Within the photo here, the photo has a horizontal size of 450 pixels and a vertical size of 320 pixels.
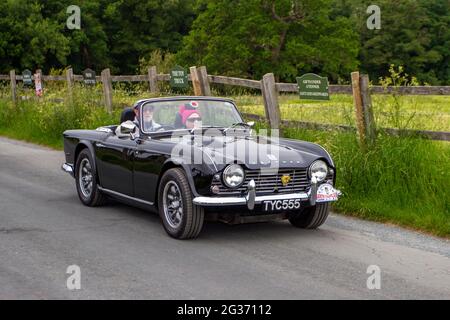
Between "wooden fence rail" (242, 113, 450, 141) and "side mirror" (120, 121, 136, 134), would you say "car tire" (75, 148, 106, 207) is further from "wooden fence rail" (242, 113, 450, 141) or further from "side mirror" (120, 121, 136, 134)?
"wooden fence rail" (242, 113, 450, 141)

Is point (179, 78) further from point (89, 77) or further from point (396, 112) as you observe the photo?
point (396, 112)

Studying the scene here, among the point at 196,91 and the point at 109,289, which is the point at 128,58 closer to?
the point at 196,91

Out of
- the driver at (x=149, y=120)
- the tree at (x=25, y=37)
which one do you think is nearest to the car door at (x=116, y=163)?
the driver at (x=149, y=120)

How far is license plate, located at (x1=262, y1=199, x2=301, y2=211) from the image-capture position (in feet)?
23.3

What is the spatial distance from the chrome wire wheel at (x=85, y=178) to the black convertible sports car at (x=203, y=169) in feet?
0.47

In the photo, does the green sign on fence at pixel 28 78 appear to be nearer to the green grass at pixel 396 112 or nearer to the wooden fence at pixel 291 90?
the wooden fence at pixel 291 90

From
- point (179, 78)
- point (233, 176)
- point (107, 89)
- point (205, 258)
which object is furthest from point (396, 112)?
point (107, 89)

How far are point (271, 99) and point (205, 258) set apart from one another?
5.65 m

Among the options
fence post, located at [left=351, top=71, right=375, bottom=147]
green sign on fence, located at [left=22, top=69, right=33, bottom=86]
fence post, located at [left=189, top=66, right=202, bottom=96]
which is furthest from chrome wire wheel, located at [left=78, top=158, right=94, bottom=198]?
green sign on fence, located at [left=22, top=69, right=33, bottom=86]

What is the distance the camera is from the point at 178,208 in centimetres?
739

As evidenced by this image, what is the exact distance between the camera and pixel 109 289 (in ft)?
18.2

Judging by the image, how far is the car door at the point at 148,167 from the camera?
7.66 metres

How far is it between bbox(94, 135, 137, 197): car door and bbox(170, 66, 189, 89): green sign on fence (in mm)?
5688
